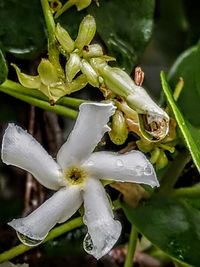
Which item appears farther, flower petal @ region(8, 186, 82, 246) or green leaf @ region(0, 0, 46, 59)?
green leaf @ region(0, 0, 46, 59)

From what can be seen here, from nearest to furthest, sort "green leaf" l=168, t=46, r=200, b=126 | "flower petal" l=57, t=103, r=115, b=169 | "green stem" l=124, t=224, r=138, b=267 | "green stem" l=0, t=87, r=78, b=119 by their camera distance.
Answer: "flower petal" l=57, t=103, r=115, b=169 < "green stem" l=0, t=87, r=78, b=119 < "green stem" l=124, t=224, r=138, b=267 < "green leaf" l=168, t=46, r=200, b=126

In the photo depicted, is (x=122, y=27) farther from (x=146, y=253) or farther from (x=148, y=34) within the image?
(x=146, y=253)

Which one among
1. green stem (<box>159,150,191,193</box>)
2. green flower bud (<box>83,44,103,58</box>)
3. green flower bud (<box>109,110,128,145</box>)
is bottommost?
green stem (<box>159,150,191,193</box>)

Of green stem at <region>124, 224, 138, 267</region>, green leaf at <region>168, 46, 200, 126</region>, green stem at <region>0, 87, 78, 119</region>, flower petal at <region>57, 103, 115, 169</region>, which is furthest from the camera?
green leaf at <region>168, 46, 200, 126</region>

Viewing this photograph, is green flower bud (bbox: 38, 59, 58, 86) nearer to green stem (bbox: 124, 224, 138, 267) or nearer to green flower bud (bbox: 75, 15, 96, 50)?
green flower bud (bbox: 75, 15, 96, 50)

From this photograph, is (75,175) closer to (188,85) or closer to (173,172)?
(173,172)

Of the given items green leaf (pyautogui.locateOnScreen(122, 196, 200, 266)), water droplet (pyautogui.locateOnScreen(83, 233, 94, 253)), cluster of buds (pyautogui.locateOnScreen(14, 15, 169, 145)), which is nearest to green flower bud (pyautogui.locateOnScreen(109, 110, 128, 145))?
cluster of buds (pyautogui.locateOnScreen(14, 15, 169, 145))

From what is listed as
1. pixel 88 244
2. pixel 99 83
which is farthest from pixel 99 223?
pixel 99 83
